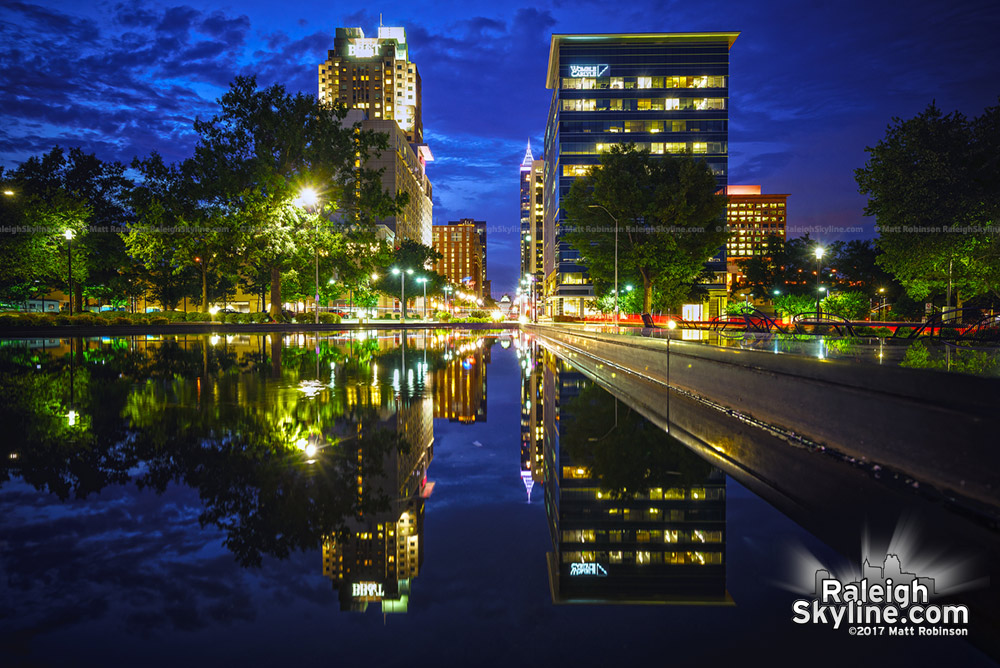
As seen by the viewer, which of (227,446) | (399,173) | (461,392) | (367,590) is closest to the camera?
(367,590)

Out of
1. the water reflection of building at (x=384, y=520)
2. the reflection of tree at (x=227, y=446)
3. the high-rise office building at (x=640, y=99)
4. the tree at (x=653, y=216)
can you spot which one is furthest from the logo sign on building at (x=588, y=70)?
the water reflection of building at (x=384, y=520)

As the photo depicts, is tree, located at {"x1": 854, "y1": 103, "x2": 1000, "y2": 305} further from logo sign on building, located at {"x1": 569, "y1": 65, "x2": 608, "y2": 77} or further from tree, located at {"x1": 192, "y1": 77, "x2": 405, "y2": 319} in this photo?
logo sign on building, located at {"x1": 569, "y1": 65, "x2": 608, "y2": 77}

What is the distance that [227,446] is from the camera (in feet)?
22.6

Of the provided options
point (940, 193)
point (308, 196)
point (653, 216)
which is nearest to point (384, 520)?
point (940, 193)

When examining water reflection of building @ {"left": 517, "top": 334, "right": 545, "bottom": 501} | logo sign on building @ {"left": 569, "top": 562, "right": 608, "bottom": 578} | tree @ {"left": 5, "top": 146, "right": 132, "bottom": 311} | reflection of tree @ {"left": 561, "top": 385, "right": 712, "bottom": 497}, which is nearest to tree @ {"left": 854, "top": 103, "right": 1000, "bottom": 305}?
water reflection of building @ {"left": 517, "top": 334, "right": 545, "bottom": 501}

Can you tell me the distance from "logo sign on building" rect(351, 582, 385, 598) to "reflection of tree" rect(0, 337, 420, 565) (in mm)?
640

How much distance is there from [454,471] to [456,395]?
254 inches

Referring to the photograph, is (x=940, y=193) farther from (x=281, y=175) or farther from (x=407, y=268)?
(x=407, y=268)

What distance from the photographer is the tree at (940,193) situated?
28.1m

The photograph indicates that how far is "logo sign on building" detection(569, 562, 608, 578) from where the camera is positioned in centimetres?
373

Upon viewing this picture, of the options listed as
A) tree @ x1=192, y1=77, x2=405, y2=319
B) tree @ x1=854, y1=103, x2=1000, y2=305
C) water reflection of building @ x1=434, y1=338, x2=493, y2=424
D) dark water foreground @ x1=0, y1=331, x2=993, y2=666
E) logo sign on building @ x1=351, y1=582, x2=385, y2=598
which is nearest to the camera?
dark water foreground @ x1=0, y1=331, x2=993, y2=666

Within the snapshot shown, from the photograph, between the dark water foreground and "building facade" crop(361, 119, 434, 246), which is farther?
"building facade" crop(361, 119, 434, 246)

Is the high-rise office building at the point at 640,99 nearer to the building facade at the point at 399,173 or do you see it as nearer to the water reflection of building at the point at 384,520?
the building facade at the point at 399,173

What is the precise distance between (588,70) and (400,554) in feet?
383
